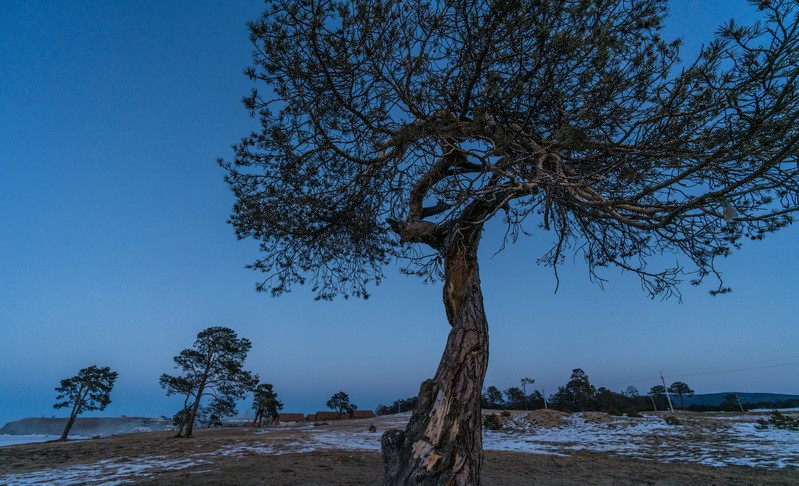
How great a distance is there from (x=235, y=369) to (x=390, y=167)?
22420 mm

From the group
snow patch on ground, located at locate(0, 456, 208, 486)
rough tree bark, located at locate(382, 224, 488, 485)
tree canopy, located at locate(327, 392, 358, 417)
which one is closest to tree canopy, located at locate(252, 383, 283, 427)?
tree canopy, located at locate(327, 392, 358, 417)

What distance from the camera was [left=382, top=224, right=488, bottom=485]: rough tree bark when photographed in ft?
8.80

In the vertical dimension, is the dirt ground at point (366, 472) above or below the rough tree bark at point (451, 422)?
below

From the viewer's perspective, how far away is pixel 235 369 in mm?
22109

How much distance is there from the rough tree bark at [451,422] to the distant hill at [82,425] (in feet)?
235

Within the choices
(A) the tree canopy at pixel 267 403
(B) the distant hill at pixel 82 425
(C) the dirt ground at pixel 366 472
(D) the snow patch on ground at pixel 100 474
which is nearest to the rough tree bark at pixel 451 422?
(C) the dirt ground at pixel 366 472

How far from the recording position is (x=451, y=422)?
2.99 m

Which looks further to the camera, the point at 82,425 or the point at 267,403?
the point at 82,425

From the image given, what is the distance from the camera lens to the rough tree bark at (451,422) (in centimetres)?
268

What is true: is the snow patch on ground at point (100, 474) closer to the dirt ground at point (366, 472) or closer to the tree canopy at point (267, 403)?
the dirt ground at point (366, 472)

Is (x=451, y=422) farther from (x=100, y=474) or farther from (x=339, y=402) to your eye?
(x=339, y=402)

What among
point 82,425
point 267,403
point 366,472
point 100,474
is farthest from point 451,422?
point 82,425

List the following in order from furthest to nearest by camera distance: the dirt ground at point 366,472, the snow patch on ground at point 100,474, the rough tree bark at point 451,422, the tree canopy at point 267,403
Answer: the tree canopy at point 267,403 → the snow patch on ground at point 100,474 → the dirt ground at point 366,472 → the rough tree bark at point 451,422

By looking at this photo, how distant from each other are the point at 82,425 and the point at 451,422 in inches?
3754
